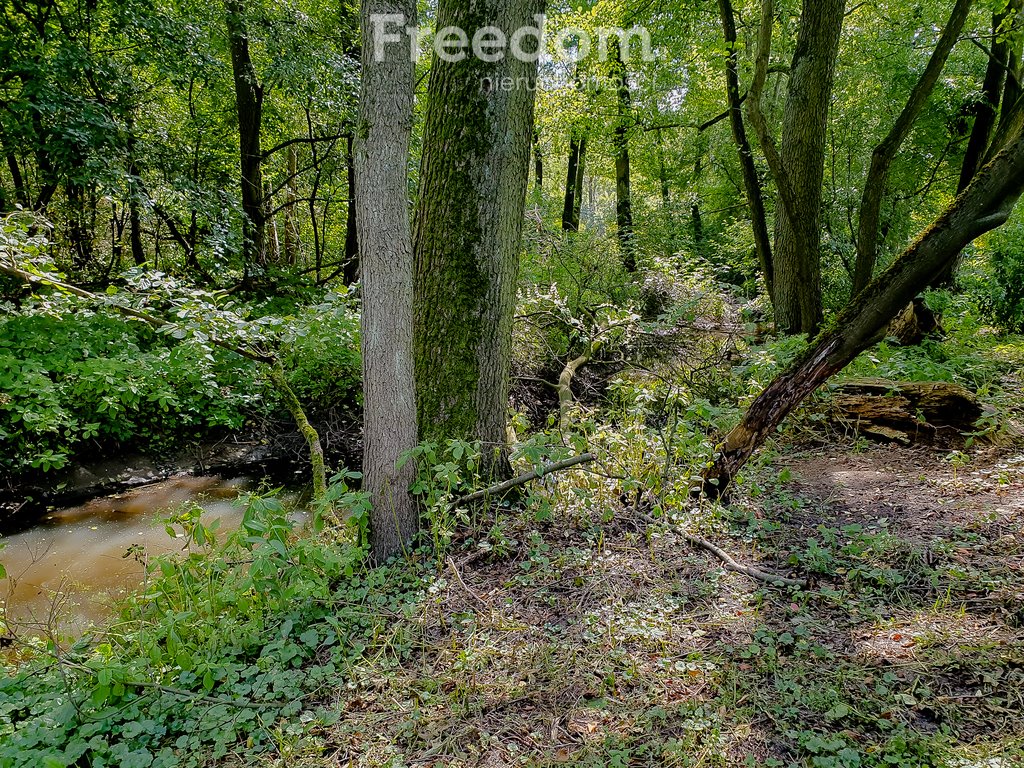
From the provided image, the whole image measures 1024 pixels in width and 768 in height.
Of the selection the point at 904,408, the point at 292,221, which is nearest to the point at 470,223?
the point at 904,408

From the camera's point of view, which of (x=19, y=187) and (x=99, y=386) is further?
(x=19, y=187)

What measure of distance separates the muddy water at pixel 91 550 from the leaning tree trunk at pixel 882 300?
3403 mm

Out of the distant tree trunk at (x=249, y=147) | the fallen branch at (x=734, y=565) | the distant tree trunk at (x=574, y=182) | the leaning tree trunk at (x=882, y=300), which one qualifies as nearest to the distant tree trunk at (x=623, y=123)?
the distant tree trunk at (x=574, y=182)

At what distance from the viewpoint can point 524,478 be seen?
322 centimetres

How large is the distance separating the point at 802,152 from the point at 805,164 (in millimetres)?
133

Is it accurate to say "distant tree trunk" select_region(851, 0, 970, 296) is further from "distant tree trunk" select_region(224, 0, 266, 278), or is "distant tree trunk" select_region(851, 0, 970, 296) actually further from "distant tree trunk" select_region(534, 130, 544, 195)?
"distant tree trunk" select_region(224, 0, 266, 278)

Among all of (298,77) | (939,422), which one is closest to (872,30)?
(939,422)

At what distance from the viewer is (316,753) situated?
181cm

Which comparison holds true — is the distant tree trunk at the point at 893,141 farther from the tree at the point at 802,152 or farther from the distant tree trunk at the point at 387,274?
the distant tree trunk at the point at 387,274

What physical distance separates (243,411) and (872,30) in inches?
452

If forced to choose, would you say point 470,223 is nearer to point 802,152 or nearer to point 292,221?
point 802,152

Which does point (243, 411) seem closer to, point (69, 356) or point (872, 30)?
point (69, 356)

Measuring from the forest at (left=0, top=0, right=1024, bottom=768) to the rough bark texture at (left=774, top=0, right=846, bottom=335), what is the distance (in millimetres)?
43

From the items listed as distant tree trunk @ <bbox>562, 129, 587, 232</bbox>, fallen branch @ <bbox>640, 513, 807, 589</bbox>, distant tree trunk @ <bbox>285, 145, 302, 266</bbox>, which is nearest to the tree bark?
fallen branch @ <bbox>640, 513, 807, 589</bbox>
